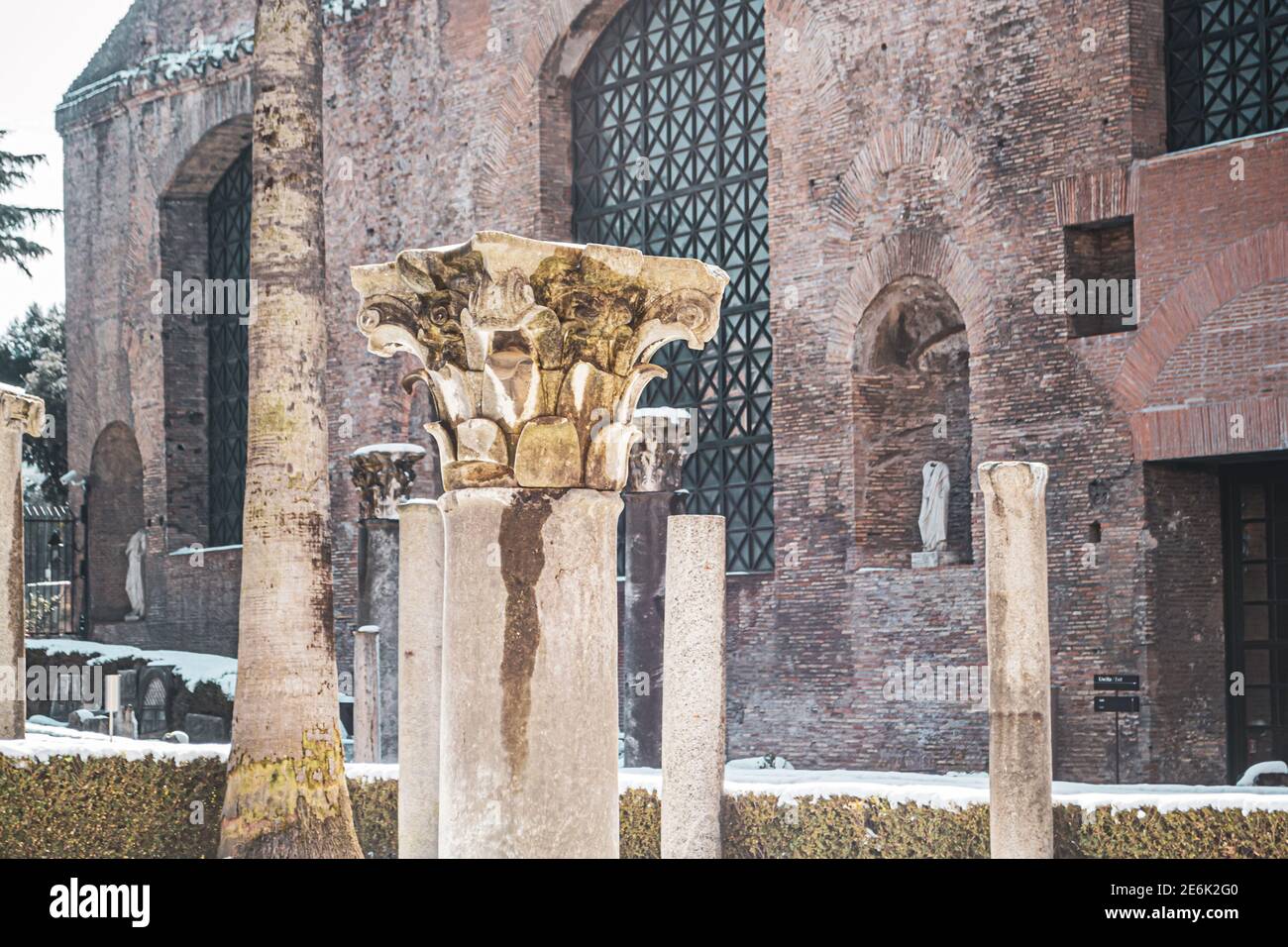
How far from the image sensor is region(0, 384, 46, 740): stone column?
381 inches

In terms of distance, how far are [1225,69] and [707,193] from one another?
216 inches

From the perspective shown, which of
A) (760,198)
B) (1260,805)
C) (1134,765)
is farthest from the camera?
(760,198)

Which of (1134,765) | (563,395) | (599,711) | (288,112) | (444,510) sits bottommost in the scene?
(1134,765)

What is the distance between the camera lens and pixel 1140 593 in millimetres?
13539

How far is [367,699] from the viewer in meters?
13.2

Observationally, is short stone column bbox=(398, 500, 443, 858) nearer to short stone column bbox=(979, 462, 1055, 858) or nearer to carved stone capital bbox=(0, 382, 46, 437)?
carved stone capital bbox=(0, 382, 46, 437)

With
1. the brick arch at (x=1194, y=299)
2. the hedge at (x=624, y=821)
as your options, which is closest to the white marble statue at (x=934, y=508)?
the brick arch at (x=1194, y=299)

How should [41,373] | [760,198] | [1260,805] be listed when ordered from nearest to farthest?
[1260,805] < [760,198] < [41,373]

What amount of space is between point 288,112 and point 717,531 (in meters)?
3.20

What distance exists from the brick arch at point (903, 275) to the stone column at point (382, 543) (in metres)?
3.76

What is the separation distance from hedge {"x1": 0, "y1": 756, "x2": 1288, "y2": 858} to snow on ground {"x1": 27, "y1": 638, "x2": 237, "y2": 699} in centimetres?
780

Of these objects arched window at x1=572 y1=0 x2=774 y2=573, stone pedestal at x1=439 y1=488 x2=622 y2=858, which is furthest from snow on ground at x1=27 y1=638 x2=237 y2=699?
stone pedestal at x1=439 y1=488 x2=622 y2=858

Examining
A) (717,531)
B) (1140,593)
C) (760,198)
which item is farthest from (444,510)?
(760,198)
